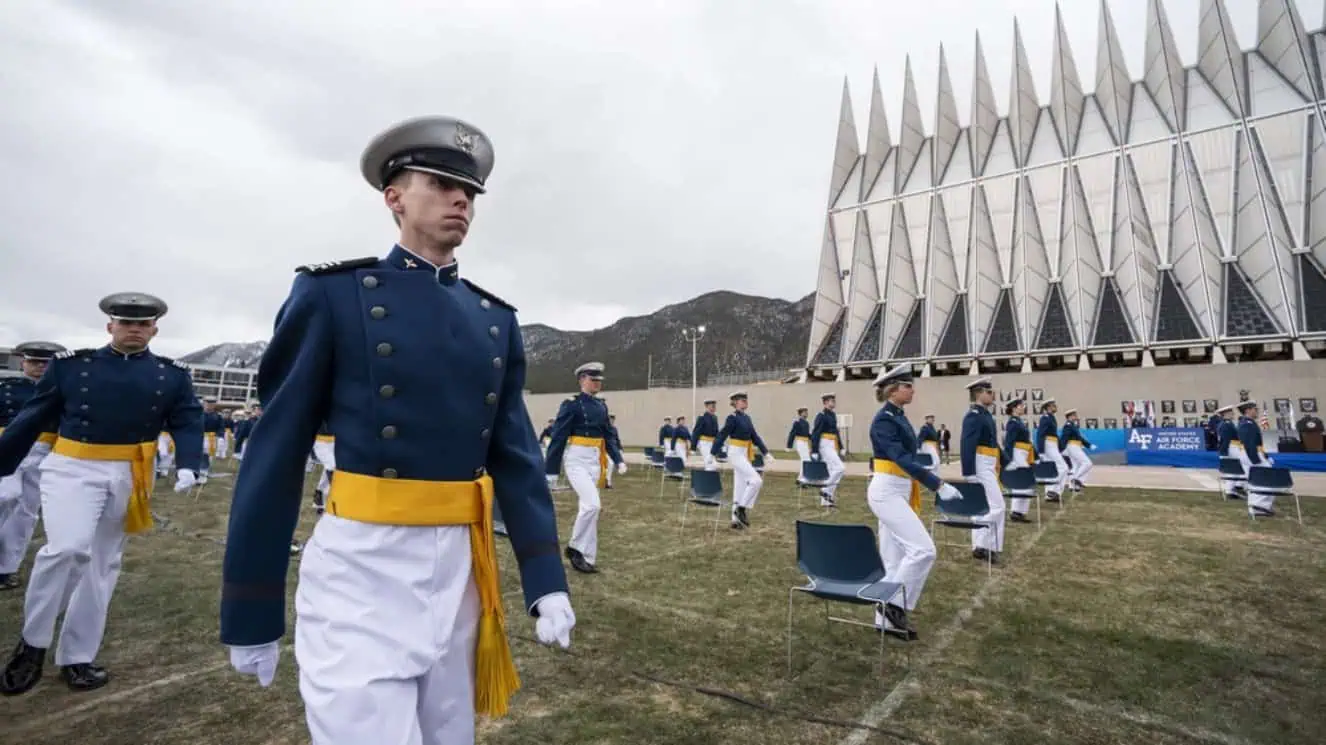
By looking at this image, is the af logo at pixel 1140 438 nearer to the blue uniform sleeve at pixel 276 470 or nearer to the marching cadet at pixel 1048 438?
the marching cadet at pixel 1048 438

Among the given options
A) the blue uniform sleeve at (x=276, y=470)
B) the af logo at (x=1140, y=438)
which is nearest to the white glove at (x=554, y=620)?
the blue uniform sleeve at (x=276, y=470)

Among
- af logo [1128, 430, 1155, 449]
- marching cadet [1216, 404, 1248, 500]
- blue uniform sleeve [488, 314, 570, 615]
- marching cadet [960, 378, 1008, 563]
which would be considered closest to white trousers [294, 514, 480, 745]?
blue uniform sleeve [488, 314, 570, 615]

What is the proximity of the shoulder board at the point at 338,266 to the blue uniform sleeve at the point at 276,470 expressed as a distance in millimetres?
28

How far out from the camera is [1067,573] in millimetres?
7629

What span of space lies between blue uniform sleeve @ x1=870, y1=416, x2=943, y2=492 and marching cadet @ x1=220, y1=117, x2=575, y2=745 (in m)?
4.54

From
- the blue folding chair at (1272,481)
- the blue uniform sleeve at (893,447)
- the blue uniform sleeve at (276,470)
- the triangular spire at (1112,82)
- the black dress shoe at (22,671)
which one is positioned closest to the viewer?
the blue uniform sleeve at (276,470)

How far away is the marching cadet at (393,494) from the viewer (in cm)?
170

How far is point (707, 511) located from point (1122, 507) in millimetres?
8703

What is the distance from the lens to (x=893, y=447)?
5.97m

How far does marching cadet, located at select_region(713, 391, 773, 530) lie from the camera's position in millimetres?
11409

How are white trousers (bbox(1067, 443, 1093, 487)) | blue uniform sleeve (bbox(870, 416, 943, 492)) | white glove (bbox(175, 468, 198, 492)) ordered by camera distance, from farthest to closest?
white trousers (bbox(1067, 443, 1093, 487)), blue uniform sleeve (bbox(870, 416, 943, 492)), white glove (bbox(175, 468, 198, 492))

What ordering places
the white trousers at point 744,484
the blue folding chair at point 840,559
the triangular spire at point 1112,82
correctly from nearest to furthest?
the blue folding chair at point 840,559 → the white trousers at point 744,484 → the triangular spire at point 1112,82

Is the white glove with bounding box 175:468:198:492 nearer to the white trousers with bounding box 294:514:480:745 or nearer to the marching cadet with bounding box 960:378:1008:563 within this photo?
the white trousers with bounding box 294:514:480:745

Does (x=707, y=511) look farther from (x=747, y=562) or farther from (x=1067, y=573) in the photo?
(x=1067, y=573)
